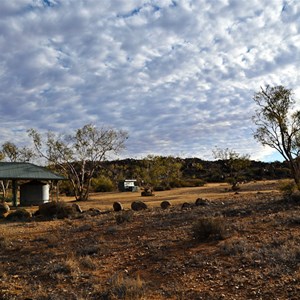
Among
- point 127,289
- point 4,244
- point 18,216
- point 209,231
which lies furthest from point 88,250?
point 18,216

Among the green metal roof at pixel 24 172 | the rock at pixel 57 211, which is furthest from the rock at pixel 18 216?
the green metal roof at pixel 24 172

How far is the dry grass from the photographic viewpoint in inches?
306

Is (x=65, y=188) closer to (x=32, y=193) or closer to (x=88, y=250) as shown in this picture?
(x=32, y=193)

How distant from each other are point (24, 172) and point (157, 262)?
87.2 feet

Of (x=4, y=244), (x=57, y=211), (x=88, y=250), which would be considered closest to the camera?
(x=88, y=250)

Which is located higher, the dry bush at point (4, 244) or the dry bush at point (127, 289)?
the dry bush at point (4, 244)

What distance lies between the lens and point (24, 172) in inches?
1340

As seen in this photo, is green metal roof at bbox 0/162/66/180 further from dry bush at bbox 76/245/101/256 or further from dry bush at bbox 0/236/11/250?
dry bush at bbox 76/245/101/256

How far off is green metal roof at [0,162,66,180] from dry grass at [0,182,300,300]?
18015 mm

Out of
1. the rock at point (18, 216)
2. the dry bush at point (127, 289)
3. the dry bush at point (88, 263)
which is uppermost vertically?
the rock at point (18, 216)

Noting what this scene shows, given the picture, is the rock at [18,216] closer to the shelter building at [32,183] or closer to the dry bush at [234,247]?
the shelter building at [32,183]

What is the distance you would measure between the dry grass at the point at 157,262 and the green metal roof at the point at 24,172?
18.0 meters

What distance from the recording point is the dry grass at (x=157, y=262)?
306 inches

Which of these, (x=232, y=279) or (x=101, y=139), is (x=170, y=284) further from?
(x=101, y=139)
